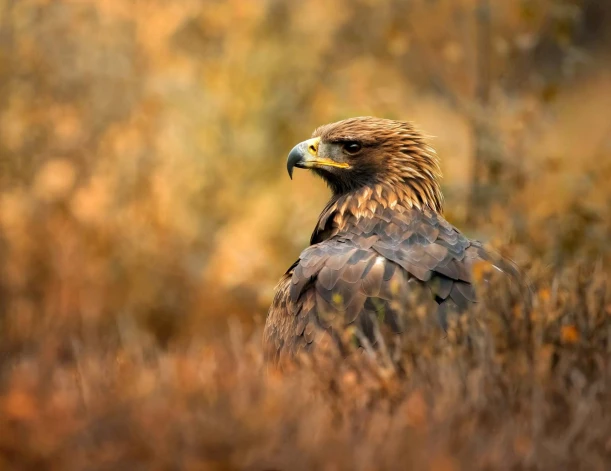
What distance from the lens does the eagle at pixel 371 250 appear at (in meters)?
4.75

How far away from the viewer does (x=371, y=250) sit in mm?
5168

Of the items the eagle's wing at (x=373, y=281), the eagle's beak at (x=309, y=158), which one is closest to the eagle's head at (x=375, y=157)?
the eagle's beak at (x=309, y=158)

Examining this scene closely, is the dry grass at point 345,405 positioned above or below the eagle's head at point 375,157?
below

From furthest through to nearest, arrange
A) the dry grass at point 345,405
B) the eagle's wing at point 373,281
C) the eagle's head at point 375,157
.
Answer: the eagle's head at point 375,157 → the eagle's wing at point 373,281 → the dry grass at point 345,405

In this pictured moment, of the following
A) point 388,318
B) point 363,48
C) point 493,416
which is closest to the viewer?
point 493,416

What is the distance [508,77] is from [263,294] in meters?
2.95

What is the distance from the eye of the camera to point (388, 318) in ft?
15.3

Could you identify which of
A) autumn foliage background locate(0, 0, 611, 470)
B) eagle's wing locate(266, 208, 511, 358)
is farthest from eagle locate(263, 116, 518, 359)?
autumn foliage background locate(0, 0, 611, 470)

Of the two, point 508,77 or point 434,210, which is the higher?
point 508,77

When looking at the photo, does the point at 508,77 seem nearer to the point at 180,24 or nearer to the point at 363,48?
the point at 363,48

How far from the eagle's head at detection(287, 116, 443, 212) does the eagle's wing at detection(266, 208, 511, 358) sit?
0.48 m

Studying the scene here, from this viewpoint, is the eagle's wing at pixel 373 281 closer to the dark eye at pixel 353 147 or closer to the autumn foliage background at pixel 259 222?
the autumn foliage background at pixel 259 222

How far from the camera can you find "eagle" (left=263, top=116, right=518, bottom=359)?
187 inches

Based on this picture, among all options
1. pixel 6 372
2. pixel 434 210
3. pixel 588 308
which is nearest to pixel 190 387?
pixel 6 372
